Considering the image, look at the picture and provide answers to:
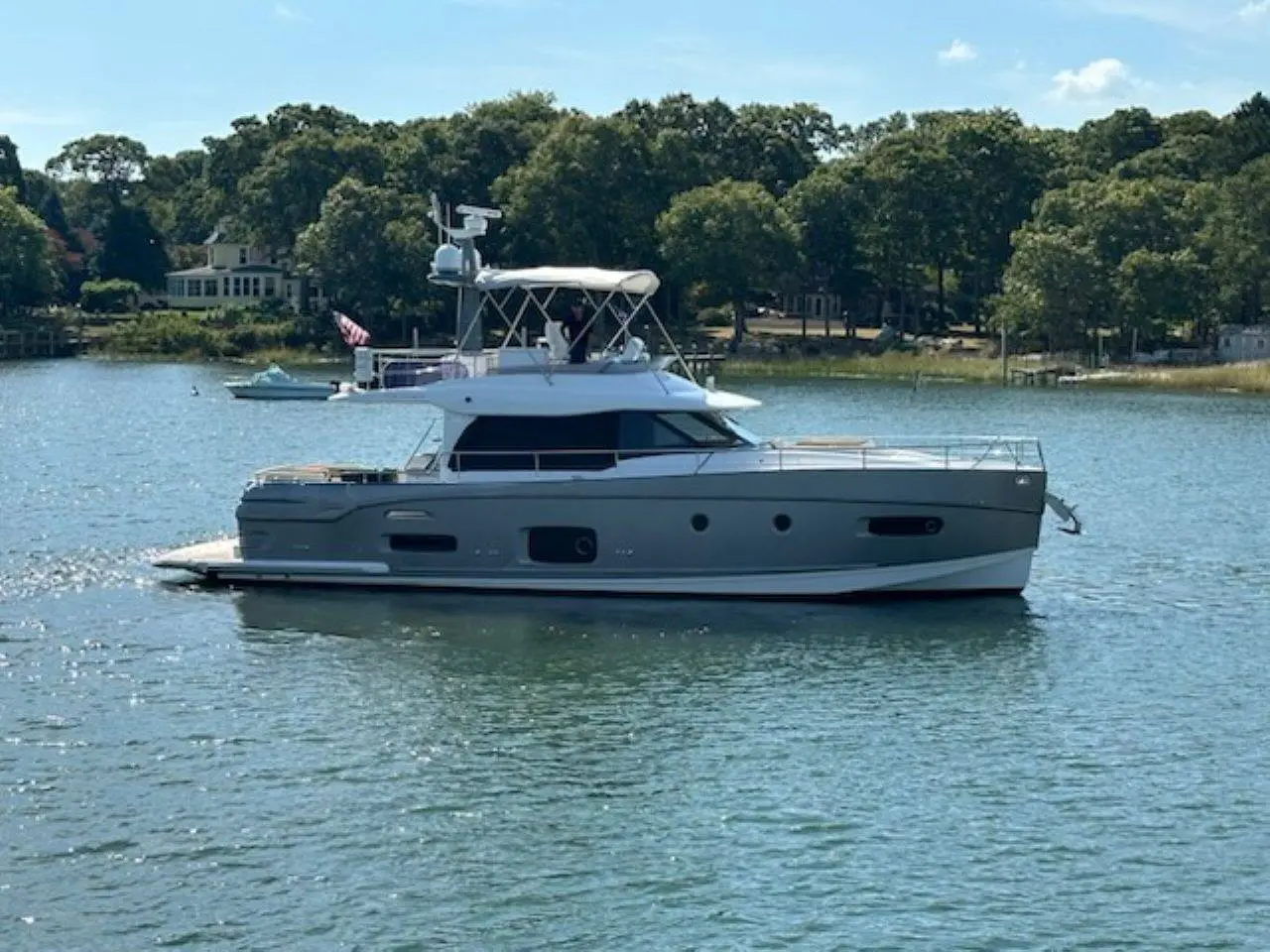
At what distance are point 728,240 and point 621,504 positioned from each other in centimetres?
8282

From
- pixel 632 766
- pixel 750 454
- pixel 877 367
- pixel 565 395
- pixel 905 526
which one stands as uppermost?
pixel 565 395

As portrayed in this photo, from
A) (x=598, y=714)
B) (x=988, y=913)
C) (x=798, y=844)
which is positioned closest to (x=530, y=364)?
(x=598, y=714)

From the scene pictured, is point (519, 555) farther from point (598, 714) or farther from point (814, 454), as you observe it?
point (598, 714)

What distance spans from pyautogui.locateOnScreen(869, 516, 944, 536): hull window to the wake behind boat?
37mm

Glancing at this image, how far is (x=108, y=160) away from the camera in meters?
169

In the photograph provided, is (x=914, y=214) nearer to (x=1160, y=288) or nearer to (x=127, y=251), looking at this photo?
(x=1160, y=288)

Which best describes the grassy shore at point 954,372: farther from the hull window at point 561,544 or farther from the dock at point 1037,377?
the hull window at point 561,544

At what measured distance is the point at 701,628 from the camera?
28719 mm

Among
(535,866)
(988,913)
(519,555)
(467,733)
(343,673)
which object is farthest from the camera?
(519,555)

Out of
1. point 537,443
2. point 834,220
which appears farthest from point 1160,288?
point 537,443

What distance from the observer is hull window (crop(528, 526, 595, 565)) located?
101 feet

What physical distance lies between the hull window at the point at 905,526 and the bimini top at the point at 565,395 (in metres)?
3.28

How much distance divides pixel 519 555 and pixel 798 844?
12.6 m

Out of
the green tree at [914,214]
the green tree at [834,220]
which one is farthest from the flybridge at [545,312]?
the green tree at [834,220]
